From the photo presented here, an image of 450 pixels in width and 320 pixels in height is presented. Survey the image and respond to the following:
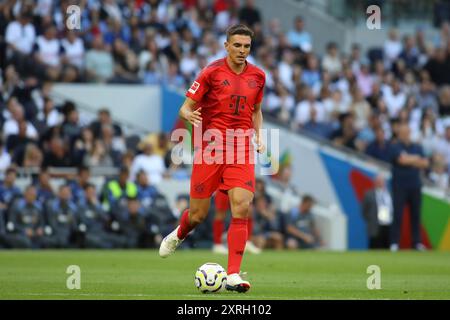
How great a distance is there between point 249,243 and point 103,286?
9.59 m

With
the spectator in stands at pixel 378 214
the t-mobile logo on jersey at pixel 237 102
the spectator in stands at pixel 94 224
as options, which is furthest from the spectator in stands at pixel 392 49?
the t-mobile logo on jersey at pixel 237 102

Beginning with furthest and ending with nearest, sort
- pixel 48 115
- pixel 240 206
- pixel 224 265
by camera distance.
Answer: pixel 48 115
pixel 224 265
pixel 240 206

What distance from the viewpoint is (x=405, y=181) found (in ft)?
77.6

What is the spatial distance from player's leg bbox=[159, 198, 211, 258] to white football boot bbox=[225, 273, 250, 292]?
120 cm

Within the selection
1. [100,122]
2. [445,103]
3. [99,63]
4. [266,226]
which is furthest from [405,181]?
[445,103]

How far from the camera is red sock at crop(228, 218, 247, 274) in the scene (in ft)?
40.6

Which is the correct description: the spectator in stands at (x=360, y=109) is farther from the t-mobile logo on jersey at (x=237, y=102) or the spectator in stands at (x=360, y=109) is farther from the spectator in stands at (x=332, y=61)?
the t-mobile logo on jersey at (x=237, y=102)

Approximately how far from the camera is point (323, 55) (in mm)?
33781

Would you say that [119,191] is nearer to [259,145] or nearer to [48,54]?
[48,54]

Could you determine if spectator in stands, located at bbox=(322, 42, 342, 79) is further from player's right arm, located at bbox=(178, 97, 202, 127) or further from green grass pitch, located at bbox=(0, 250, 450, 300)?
player's right arm, located at bbox=(178, 97, 202, 127)

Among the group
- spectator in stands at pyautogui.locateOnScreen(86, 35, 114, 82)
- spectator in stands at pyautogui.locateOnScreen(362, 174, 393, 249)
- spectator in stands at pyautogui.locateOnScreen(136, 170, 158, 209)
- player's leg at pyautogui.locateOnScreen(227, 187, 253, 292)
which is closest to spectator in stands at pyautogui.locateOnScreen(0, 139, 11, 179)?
spectator in stands at pyautogui.locateOnScreen(136, 170, 158, 209)

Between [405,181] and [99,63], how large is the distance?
765 cm
